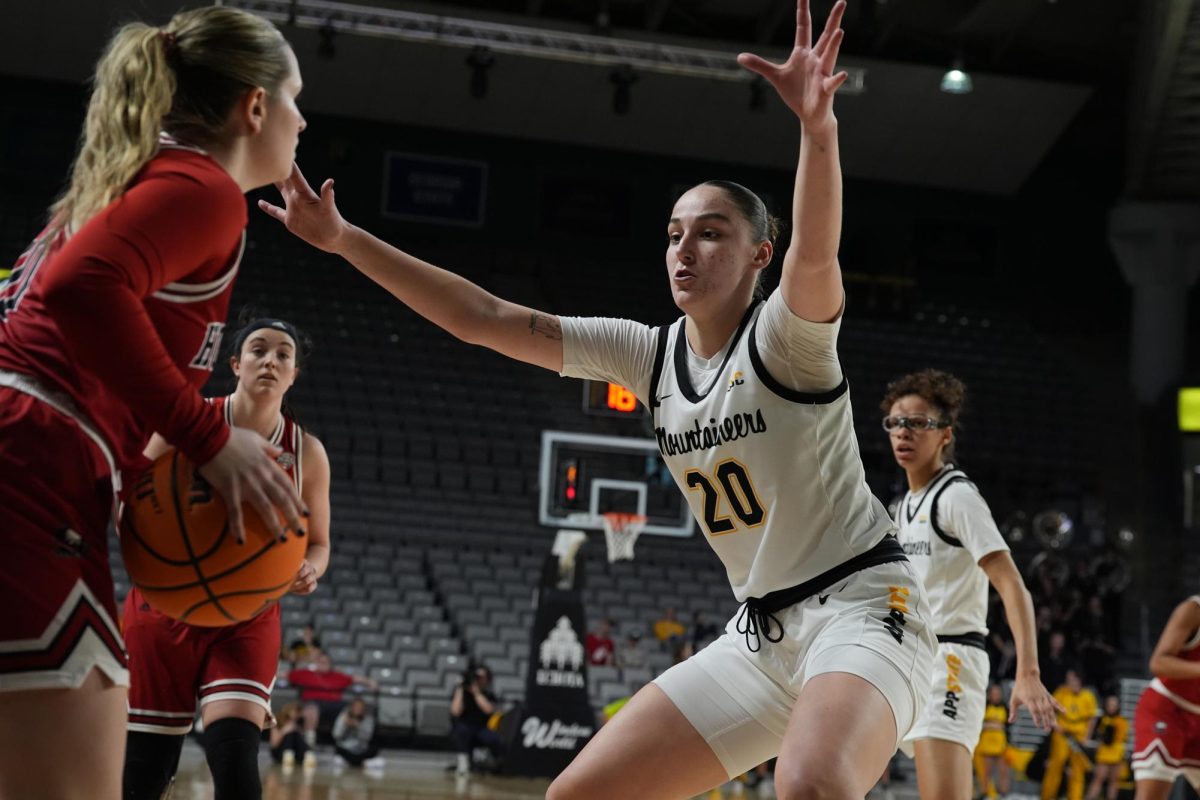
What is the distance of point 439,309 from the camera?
384 centimetres

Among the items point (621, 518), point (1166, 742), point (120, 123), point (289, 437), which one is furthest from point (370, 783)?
point (120, 123)

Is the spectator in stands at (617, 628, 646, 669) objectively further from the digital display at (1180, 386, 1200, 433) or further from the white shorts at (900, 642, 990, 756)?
the digital display at (1180, 386, 1200, 433)

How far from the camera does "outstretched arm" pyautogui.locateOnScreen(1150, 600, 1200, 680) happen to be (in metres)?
6.87

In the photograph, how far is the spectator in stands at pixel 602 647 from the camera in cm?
1650

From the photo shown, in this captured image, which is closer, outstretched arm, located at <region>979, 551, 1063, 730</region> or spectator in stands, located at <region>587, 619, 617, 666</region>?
outstretched arm, located at <region>979, 551, 1063, 730</region>

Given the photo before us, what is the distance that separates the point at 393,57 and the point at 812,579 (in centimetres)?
1940

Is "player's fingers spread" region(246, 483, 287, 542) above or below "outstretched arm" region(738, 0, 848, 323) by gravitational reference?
below

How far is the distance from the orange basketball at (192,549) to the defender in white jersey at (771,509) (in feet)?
4.11

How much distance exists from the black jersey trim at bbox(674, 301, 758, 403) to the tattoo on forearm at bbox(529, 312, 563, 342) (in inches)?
13.5

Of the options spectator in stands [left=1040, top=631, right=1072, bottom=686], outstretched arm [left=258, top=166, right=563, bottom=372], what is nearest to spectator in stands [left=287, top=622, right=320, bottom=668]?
spectator in stands [left=1040, top=631, right=1072, bottom=686]

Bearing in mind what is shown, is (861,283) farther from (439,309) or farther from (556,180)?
(439,309)

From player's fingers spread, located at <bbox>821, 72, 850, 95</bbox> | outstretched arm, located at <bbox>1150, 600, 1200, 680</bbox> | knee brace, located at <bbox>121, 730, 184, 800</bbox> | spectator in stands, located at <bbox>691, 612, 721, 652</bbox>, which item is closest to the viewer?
player's fingers spread, located at <bbox>821, 72, 850, 95</bbox>

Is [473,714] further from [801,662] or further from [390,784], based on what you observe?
[801,662]

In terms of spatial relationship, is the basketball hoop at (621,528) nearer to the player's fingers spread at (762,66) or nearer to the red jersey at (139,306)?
the player's fingers spread at (762,66)
